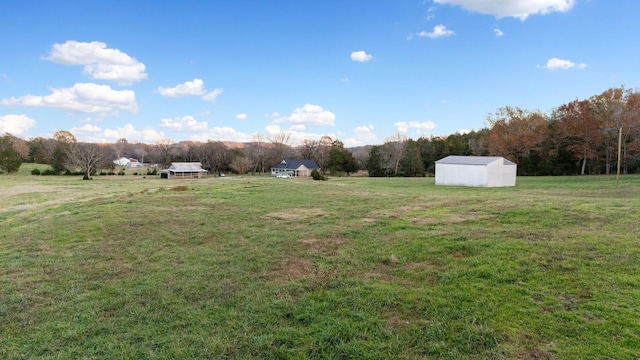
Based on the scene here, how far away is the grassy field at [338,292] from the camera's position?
11.3 ft

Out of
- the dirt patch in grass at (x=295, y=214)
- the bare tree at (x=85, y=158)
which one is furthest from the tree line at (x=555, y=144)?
the bare tree at (x=85, y=158)

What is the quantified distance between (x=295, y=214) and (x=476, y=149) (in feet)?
151

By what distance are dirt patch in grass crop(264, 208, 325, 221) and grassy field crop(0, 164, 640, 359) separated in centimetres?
216

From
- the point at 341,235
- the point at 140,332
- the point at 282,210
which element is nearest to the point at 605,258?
the point at 341,235

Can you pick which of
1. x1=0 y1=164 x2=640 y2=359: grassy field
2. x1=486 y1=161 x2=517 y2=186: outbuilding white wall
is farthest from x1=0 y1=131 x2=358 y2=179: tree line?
x1=0 y1=164 x2=640 y2=359: grassy field

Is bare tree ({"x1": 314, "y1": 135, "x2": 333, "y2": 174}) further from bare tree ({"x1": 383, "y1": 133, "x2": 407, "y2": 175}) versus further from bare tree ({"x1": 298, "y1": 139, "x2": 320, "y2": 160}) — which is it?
bare tree ({"x1": 383, "y1": 133, "x2": 407, "y2": 175})

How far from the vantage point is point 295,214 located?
11.7 meters

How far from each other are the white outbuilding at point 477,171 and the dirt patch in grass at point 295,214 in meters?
19.2

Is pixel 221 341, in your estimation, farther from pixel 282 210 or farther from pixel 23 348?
pixel 282 210

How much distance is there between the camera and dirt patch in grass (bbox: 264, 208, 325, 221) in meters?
11.0

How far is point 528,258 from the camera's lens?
5.41 m

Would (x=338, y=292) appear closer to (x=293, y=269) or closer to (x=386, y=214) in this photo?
(x=293, y=269)

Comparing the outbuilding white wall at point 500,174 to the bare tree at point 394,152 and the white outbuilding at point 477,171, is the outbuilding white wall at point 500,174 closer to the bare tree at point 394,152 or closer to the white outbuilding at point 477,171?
the white outbuilding at point 477,171

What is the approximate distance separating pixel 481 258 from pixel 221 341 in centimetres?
418
